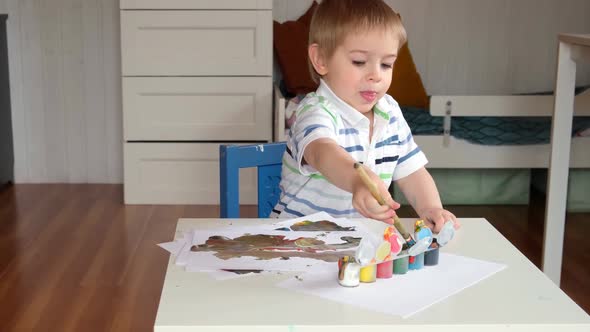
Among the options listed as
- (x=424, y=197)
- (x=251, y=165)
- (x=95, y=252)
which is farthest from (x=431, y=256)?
(x=95, y=252)

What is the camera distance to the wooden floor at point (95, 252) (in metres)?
2.09

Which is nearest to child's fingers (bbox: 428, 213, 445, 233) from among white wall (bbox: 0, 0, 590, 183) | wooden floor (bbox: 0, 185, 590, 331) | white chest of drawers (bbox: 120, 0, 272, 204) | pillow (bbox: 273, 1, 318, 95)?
wooden floor (bbox: 0, 185, 590, 331)

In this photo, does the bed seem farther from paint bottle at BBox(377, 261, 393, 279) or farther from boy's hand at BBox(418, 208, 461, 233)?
paint bottle at BBox(377, 261, 393, 279)

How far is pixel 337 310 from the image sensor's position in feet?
2.56

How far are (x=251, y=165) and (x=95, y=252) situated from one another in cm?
133

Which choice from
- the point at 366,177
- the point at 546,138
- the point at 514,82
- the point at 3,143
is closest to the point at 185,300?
the point at 366,177

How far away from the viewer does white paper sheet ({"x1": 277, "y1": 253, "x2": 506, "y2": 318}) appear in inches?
31.4

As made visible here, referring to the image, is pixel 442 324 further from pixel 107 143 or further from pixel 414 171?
pixel 107 143

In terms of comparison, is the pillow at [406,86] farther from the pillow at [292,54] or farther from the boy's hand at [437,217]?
the boy's hand at [437,217]

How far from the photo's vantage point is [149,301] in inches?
85.6

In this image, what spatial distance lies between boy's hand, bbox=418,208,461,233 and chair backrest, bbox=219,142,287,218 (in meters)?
0.38

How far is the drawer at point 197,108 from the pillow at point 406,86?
69 centimetres

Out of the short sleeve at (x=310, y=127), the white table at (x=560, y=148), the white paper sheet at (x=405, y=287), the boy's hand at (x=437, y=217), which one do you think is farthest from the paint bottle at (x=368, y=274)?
the white table at (x=560, y=148)

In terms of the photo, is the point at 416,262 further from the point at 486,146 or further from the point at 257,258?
the point at 486,146
